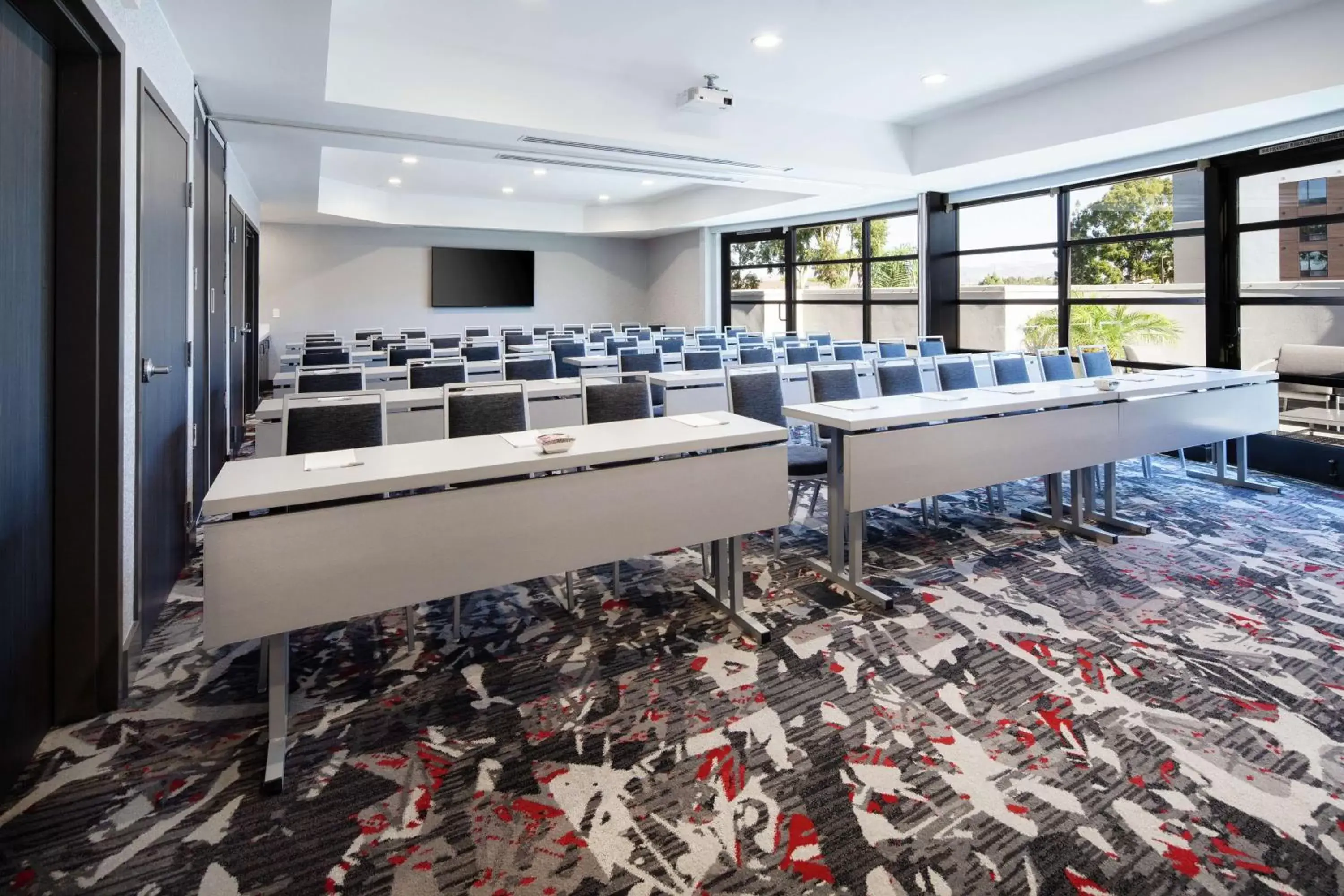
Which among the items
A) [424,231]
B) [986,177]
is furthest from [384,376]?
[424,231]

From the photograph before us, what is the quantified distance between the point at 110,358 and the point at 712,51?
15.8 feet

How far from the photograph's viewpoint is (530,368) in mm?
5641

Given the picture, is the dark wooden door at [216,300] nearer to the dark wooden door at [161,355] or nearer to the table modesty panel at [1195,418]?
the dark wooden door at [161,355]

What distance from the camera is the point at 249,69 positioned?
15.0 ft


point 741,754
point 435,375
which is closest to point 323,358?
point 435,375

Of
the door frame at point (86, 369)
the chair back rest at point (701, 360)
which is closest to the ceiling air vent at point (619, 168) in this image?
the chair back rest at point (701, 360)

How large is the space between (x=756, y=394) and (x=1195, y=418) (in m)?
2.97

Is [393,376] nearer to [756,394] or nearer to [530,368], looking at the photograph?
[530,368]

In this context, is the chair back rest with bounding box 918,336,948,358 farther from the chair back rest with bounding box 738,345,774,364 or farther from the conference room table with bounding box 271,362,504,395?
the conference room table with bounding box 271,362,504,395

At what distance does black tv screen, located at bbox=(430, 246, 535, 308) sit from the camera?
14445 millimetres

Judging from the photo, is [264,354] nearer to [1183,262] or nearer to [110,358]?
[110,358]

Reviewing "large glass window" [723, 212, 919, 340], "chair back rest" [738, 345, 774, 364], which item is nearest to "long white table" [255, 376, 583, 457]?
"chair back rest" [738, 345, 774, 364]

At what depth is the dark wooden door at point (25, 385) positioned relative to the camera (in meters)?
2.03

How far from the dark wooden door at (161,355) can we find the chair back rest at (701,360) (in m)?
3.78
